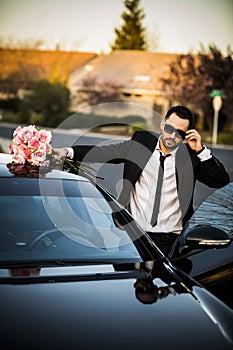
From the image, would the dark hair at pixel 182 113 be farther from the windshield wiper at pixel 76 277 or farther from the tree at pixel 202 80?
the tree at pixel 202 80

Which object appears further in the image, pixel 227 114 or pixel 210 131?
pixel 210 131

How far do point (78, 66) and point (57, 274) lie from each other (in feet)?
193

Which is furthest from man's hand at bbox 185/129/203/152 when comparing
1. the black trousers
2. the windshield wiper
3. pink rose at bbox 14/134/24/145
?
the windshield wiper

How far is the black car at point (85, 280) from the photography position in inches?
109

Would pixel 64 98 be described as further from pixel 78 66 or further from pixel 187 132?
pixel 187 132

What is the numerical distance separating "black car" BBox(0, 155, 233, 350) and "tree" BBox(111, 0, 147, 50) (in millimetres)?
77472

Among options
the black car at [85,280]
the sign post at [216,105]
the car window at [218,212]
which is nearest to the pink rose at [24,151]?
the black car at [85,280]

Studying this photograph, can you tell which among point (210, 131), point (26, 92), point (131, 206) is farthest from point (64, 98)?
point (131, 206)

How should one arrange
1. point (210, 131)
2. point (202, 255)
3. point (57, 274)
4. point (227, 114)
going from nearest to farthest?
point (57, 274) < point (202, 255) < point (227, 114) < point (210, 131)

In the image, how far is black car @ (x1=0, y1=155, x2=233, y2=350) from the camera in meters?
2.76

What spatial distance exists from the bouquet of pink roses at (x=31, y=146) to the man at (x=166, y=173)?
0.25 m

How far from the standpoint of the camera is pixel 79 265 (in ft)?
11.6

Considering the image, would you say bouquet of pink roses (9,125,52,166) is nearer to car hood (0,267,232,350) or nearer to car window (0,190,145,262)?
car window (0,190,145,262)

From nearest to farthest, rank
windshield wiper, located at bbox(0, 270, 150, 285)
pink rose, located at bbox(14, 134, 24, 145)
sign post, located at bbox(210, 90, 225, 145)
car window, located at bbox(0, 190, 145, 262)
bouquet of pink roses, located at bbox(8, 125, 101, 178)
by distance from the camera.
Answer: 1. windshield wiper, located at bbox(0, 270, 150, 285)
2. car window, located at bbox(0, 190, 145, 262)
3. bouquet of pink roses, located at bbox(8, 125, 101, 178)
4. pink rose, located at bbox(14, 134, 24, 145)
5. sign post, located at bbox(210, 90, 225, 145)
